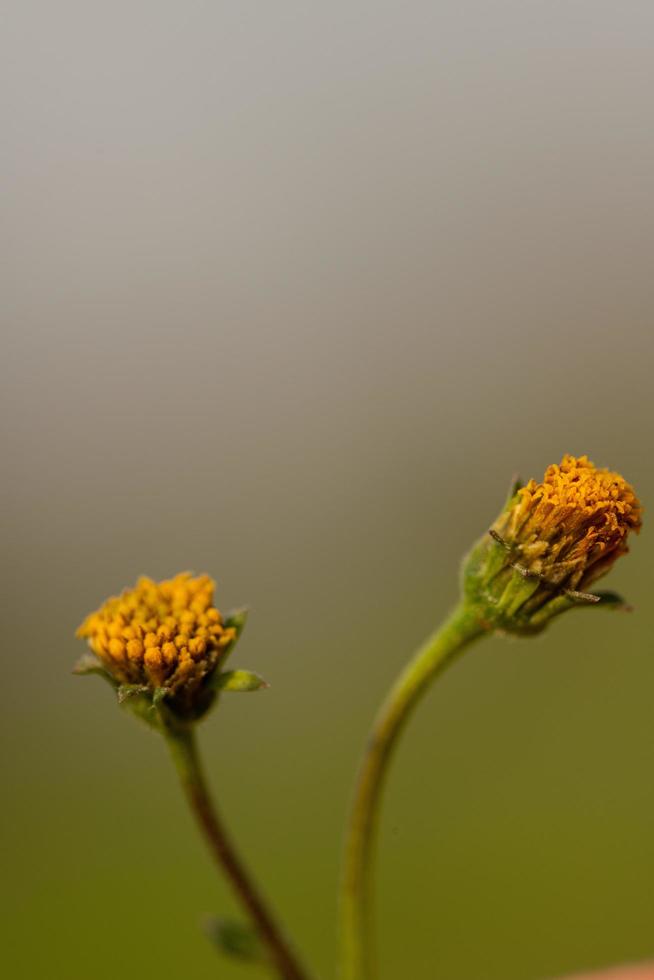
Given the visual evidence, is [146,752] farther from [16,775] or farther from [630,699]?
[630,699]

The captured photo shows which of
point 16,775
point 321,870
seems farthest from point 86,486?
point 321,870

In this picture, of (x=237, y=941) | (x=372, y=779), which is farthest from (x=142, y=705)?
(x=237, y=941)

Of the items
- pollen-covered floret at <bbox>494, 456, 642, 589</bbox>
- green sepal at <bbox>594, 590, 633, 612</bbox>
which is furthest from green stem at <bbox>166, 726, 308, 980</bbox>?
green sepal at <bbox>594, 590, 633, 612</bbox>

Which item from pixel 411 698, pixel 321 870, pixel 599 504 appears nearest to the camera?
pixel 599 504

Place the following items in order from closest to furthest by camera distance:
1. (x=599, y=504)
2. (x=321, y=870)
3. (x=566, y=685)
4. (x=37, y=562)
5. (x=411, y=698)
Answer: (x=599, y=504) → (x=411, y=698) → (x=321, y=870) → (x=566, y=685) → (x=37, y=562)

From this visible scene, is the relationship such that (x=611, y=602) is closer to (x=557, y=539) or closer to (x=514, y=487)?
(x=557, y=539)

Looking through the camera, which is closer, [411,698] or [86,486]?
[411,698]
